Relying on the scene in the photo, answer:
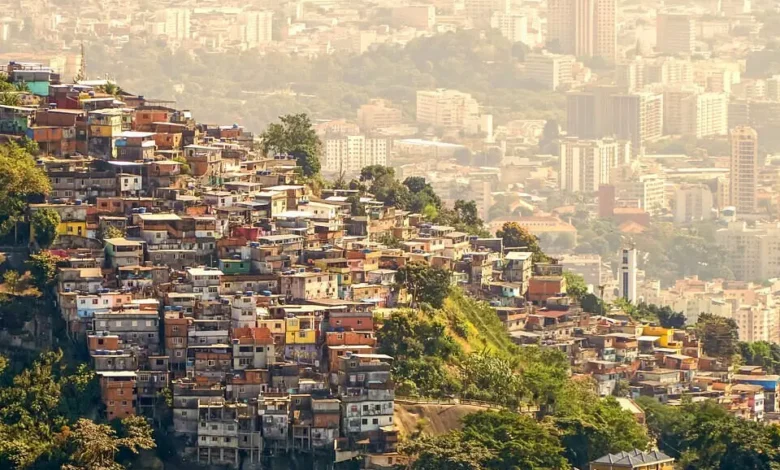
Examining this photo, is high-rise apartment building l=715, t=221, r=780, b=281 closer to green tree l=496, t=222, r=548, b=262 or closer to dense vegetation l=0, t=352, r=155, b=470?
green tree l=496, t=222, r=548, b=262

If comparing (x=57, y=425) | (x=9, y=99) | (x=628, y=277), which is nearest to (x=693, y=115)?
(x=628, y=277)

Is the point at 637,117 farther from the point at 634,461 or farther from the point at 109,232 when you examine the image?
the point at 634,461

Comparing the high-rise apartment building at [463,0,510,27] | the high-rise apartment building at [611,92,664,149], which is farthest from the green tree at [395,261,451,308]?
the high-rise apartment building at [463,0,510,27]

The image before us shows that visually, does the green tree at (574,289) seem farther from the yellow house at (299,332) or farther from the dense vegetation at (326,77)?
the dense vegetation at (326,77)

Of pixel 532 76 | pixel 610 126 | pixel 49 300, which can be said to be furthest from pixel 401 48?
pixel 49 300

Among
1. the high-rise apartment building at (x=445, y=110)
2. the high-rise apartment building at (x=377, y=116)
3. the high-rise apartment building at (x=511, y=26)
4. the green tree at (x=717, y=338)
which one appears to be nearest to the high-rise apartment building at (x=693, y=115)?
the high-rise apartment building at (x=445, y=110)
